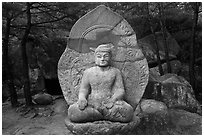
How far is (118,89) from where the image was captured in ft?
13.6

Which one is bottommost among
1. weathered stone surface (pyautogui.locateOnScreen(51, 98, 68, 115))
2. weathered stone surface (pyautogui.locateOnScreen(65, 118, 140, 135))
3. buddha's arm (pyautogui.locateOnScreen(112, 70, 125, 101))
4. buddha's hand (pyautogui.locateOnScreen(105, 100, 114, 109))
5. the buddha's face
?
weathered stone surface (pyautogui.locateOnScreen(51, 98, 68, 115))

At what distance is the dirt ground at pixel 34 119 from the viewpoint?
501 centimetres

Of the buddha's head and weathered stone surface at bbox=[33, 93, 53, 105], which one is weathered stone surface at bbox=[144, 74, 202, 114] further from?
weathered stone surface at bbox=[33, 93, 53, 105]

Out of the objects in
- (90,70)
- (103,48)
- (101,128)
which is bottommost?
(101,128)

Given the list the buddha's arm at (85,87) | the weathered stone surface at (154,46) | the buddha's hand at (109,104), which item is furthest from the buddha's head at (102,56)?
the weathered stone surface at (154,46)

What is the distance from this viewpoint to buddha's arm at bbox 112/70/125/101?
4.04m

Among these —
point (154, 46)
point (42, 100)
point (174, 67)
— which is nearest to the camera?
point (42, 100)

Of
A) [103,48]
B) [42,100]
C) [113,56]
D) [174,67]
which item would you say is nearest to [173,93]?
[113,56]

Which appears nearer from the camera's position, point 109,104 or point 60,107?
point 109,104

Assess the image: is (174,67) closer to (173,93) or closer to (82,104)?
(173,93)

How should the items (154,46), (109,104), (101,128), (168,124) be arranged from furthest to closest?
1. (154,46)
2. (168,124)
3. (109,104)
4. (101,128)

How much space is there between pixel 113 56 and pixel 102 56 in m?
0.31

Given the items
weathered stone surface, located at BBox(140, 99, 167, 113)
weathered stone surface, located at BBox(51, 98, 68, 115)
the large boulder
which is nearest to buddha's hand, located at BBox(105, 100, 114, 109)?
weathered stone surface, located at BBox(140, 99, 167, 113)

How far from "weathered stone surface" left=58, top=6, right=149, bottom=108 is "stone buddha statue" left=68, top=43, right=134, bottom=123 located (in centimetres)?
19
